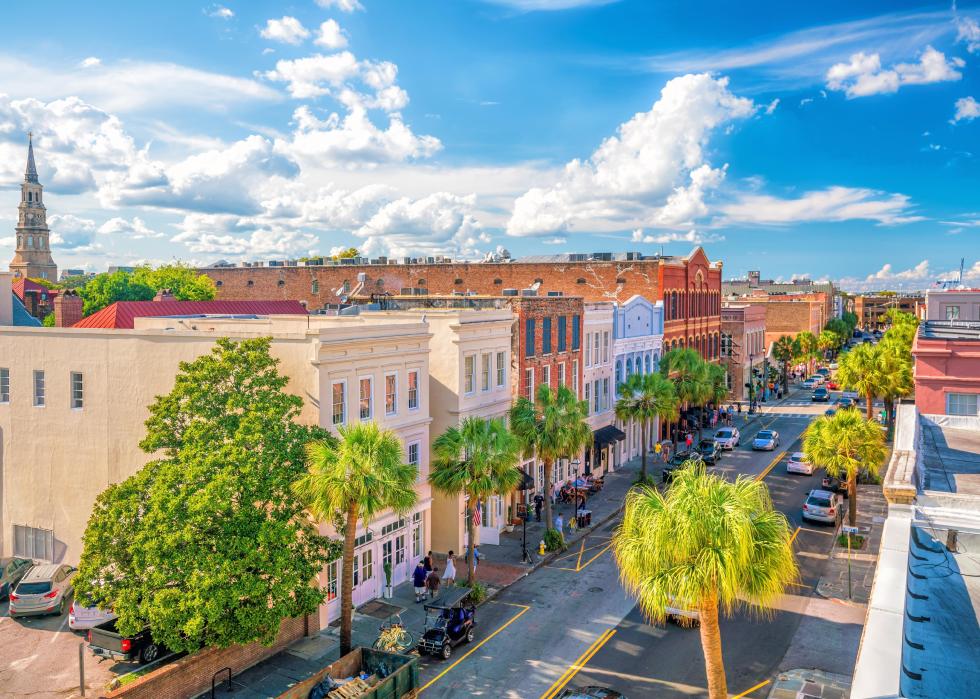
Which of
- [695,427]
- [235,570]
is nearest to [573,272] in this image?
[695,427]

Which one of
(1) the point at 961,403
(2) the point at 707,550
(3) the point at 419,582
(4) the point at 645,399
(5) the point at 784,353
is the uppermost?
(1) the point at 961,403

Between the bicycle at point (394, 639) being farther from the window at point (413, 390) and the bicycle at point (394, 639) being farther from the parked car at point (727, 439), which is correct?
the parked car at point (727, 439)

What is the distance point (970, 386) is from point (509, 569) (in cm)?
2163

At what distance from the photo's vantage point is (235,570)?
66.4 ft

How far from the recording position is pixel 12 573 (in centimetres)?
2959

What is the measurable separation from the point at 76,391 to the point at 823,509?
1386 inches

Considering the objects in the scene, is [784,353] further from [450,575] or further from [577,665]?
[577,665]

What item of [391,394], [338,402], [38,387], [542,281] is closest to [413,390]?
[391,394]

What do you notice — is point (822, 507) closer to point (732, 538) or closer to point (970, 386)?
point (970, 386)

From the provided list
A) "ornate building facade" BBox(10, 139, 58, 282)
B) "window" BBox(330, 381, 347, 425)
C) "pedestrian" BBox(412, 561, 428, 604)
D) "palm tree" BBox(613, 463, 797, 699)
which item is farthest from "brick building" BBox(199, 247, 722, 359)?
"ornate building facade" BBox(10, 139, 58, 282)

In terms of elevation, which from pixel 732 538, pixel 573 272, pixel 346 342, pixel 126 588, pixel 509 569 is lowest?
pixel 509 569

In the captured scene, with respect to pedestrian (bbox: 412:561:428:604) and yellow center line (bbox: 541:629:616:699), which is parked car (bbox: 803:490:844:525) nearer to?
yellow center line (bbox: 541:629:616:699)

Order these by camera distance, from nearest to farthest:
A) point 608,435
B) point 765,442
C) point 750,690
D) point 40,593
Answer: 1. point 750,690
2. point 40,593
3. point 608,435
4. point 765,442

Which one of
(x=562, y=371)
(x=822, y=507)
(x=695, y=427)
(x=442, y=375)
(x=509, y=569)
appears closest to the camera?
(x=509, y=569)
